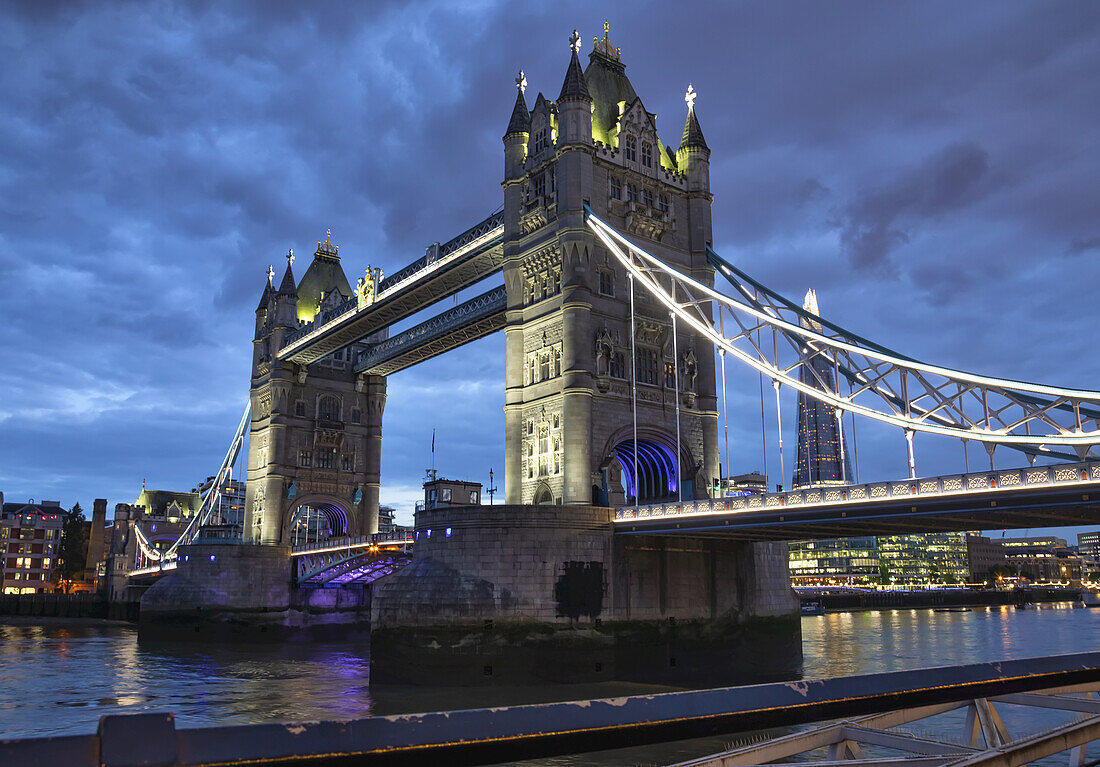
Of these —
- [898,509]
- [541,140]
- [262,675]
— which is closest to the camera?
[898,509]

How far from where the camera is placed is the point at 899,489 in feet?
95.6

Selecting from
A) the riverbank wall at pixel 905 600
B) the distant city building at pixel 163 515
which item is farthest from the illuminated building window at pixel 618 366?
the riverbank wall at pixel 905 600

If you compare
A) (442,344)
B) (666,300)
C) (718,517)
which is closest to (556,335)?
(666,300)

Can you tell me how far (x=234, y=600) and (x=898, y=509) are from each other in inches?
1923

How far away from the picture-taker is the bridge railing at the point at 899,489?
25562mm

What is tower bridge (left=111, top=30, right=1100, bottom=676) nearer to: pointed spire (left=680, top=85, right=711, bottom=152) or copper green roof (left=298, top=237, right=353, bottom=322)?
pointed spire (left=680, top=85, right=711, bottom=152)

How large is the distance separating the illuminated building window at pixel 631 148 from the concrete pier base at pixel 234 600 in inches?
1520

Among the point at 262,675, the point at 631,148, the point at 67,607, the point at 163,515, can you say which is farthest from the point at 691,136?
the point at 163,515

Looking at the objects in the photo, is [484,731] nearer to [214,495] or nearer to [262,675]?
[262,675]

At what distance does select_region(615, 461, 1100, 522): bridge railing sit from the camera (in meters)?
25.6

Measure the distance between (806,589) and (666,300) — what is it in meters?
115

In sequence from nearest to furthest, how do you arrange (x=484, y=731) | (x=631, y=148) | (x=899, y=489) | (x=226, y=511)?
(x=484, y=731) < (x=899, y=489) < (x=631, y=148) < (x=226, y=511)

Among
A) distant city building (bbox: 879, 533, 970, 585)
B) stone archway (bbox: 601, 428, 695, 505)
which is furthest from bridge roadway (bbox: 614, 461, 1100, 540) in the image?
distant city building (bbox: 879, 533, 970, 585)

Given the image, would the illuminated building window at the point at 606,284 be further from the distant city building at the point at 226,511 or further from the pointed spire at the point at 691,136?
the distant city building at the point at 226,511
